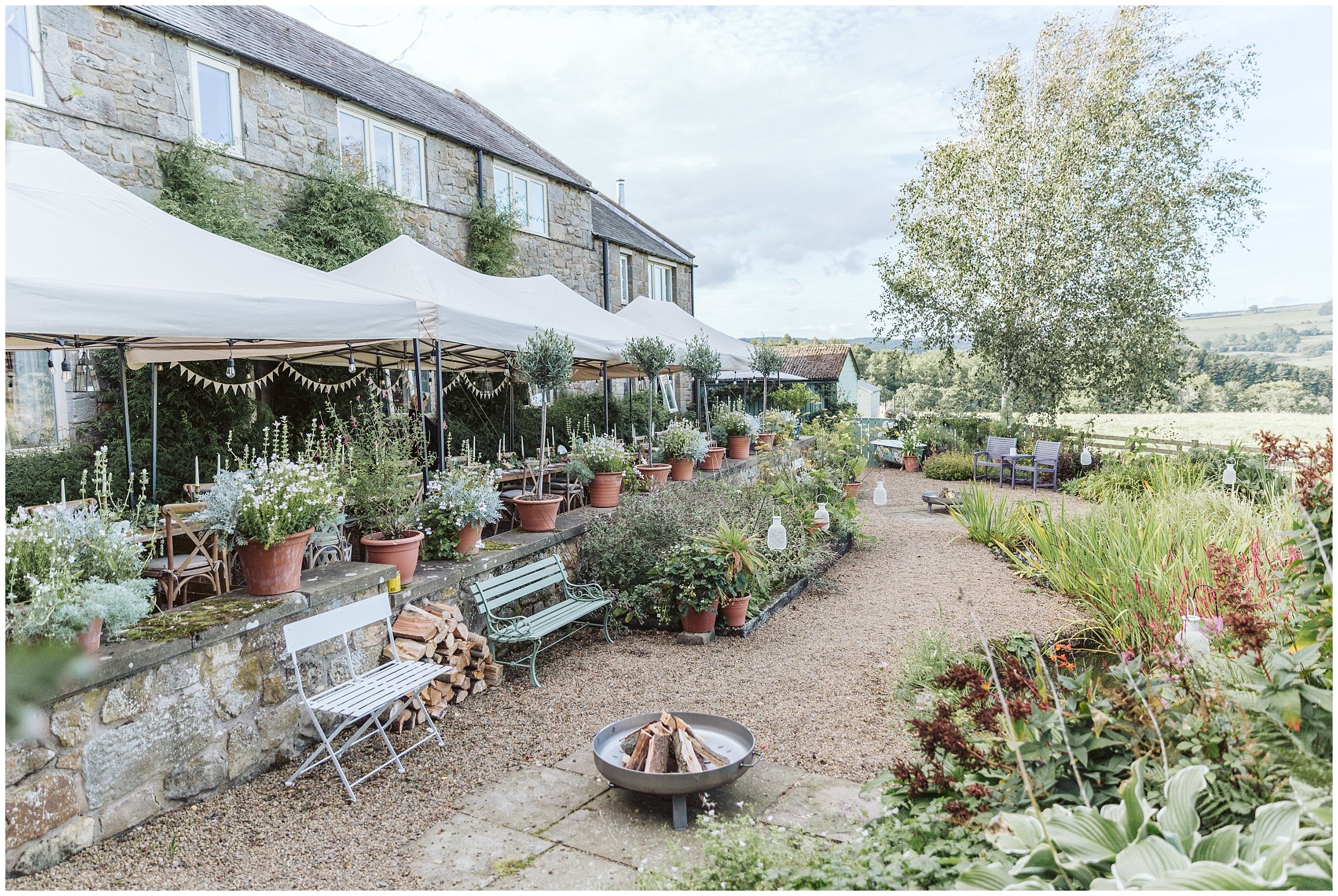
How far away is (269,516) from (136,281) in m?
1.34

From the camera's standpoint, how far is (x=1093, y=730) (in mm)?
2627

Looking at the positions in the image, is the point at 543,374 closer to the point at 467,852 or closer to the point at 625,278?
the point at 467,852

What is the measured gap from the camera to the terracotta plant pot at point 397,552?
4977 mm

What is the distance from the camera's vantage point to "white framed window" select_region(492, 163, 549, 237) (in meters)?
13.7

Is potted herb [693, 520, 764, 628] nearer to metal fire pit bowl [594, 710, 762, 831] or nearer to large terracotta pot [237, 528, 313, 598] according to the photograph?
metal fire pit bowl [594, 710, 762, 831]

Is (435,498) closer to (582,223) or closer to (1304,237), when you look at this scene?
(1304,237)

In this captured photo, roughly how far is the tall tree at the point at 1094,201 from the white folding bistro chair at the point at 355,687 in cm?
1717

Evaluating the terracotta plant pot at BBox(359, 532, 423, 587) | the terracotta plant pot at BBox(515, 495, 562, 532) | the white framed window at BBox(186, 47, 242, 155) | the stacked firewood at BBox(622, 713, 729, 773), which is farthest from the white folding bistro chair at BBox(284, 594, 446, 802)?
the white framed window at BBox(186, 47, 242, 155)

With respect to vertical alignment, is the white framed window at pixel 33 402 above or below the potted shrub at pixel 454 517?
above

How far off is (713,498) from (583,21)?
5482 millimetres

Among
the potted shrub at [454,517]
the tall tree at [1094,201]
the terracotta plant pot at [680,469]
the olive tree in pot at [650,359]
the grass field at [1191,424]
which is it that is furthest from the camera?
the tall tree at [1094,201]

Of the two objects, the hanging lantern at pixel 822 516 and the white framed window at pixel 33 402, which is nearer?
the white framed window at pixel 33 402

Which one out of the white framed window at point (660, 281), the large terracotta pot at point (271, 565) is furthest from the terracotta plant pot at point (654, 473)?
the white framed window at point (660, 281)

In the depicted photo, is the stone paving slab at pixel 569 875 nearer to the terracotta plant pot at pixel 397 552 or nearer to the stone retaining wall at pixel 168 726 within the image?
the stone retaining wall at pixel 168 726
